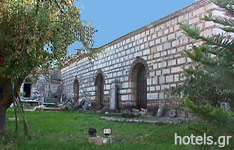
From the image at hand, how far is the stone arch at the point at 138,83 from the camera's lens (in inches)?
520

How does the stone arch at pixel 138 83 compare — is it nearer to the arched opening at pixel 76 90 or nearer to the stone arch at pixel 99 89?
the stone arch at pixel 99 89

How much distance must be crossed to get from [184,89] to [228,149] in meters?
5.28

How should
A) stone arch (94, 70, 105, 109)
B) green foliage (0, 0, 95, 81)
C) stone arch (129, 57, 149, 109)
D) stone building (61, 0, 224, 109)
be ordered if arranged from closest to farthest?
1. green foliage (0, 0, 95, 81)
2. stone building (61, 0, 224, 109)
3. stone arch (129, 57, 149, 109)
4. stone arch (94, 70, 105, 109)

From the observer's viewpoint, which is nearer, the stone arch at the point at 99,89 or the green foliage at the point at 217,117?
the green foliage at the point at 217,117

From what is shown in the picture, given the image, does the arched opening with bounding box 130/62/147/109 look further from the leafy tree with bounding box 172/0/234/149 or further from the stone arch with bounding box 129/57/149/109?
the leafy tree with bounding box 172/0/234/149

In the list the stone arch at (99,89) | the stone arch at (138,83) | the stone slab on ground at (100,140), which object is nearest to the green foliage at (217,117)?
the stone slab on ground at (100,140)

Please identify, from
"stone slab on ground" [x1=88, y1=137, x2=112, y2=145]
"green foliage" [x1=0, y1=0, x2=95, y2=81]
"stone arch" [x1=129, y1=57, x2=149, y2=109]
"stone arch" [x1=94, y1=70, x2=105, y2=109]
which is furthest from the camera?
"stone arch" [x1=94, y1=70, x2=105, y2=109]

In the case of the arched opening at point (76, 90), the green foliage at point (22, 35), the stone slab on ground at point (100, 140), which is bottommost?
the stone slab on ground at point (100, 140)

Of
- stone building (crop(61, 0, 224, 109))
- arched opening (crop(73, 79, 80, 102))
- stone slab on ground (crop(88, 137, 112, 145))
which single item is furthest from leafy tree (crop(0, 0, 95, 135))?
arched opening (crop(73, 79, 80, 102))

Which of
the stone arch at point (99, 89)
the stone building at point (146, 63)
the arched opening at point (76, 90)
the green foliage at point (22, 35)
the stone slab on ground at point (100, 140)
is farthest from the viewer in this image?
the arched opening at point (76, 90)

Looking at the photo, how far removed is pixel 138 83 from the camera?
13.8 m

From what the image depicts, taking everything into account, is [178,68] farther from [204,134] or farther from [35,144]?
[204,134]

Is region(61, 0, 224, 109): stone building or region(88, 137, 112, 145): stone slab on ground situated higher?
region(61, 0, 224, 109): stone building

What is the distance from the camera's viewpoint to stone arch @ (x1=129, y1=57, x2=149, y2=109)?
13.2m
